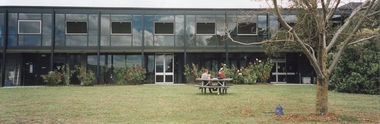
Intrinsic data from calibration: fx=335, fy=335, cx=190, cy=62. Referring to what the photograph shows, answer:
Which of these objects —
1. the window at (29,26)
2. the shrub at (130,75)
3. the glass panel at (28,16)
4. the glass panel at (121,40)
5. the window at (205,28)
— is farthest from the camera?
the window at (205,28)

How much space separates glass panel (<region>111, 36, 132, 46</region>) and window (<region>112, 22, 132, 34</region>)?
0.46 meters

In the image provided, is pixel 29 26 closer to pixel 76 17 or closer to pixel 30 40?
pixel 30 40

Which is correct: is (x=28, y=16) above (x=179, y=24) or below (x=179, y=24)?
above

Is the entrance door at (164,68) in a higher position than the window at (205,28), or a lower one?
lower

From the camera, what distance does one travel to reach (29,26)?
24.1 meters

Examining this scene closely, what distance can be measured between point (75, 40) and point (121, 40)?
130 inches

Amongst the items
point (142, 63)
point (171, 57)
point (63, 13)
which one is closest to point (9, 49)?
point (63, 13)

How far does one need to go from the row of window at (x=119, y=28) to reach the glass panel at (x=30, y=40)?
37cm

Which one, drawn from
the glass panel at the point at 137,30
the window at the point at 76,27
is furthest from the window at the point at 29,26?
the glass panel at the point at 137,30

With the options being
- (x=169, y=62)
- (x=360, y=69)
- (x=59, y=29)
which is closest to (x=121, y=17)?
(x=59, y=29)

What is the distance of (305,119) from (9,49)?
22.1 meters

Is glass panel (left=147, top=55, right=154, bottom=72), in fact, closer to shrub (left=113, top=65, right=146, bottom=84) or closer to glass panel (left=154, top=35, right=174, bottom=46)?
glass panel (left=154, top=35, right=174, bottom=46)

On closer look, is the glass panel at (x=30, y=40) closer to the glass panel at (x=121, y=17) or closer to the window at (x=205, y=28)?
the glass panel at (x=121, y=17)

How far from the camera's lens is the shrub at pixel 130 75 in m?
23.4
